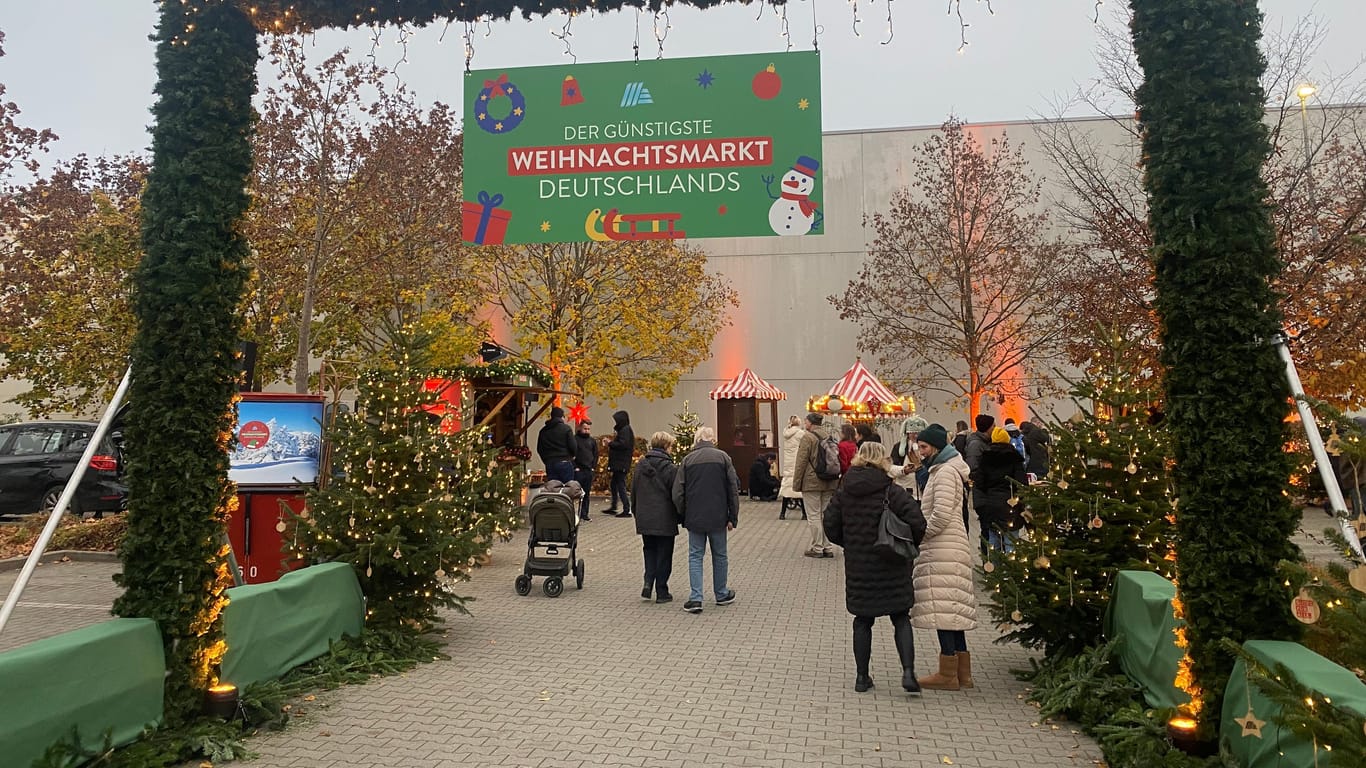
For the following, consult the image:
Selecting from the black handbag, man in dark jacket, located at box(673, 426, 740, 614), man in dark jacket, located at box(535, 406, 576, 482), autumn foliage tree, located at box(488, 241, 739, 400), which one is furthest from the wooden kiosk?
the black handbag

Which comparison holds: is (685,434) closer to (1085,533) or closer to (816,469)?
(816,469)

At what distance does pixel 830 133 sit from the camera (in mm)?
27453

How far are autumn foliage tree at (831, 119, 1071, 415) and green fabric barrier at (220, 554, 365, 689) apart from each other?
20.0m

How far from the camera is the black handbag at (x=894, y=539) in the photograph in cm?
607

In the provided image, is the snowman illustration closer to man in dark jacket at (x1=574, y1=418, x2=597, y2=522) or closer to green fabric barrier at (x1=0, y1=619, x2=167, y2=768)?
green fabric barrier at (x1=0, y1=619, x2=167, y2=768)

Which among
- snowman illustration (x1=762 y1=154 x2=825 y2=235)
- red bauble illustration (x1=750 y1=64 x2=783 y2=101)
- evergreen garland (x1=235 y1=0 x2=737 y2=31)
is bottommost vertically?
snowman illustration (x1=762 y1=154 x2=825 y2=235)

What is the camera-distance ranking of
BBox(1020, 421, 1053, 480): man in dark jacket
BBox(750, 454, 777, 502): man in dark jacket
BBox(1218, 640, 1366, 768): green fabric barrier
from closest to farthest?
BBox(1218, 640, 1366, 768): green fabric barrier, BBox(1020, 421, 1053, 480): man in dark jacket, BBox(750, 454, 777, 502): man in dark jacket

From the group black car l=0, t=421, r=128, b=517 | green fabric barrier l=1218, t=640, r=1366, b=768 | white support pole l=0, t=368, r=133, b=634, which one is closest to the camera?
green fabric barrier l=1218, t=640, r=1366, b=768

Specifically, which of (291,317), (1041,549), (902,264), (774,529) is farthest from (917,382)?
(1041,549)

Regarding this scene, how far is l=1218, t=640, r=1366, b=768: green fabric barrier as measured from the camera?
319 centimetres

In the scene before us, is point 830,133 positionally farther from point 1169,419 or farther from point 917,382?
point 1169,419

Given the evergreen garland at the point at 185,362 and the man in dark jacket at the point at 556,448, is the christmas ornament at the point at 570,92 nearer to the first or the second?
the evergreen garland at the point at 185,362

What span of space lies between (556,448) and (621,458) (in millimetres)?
2916

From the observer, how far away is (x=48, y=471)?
15.1m
